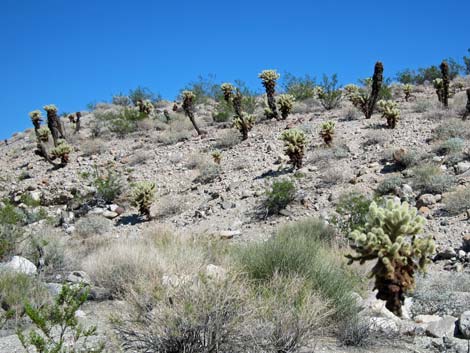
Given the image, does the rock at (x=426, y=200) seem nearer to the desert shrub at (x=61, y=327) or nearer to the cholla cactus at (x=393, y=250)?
the cholla cactus at (x=393, y=250)

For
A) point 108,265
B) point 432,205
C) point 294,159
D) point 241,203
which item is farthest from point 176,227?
point 432,205

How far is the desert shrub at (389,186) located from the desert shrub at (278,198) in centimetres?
200

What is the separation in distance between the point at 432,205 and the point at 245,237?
399cm

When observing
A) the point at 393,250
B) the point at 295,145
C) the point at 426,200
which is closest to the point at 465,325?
the point at 393,250

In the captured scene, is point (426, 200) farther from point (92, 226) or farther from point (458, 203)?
point (92, 226)

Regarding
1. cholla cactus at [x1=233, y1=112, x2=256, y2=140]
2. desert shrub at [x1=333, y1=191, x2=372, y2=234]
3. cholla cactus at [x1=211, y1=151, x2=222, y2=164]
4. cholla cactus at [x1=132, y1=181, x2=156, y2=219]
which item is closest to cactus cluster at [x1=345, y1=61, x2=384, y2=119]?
cholla cactus at [x1=233, y1=112, x2=256, y2=140]

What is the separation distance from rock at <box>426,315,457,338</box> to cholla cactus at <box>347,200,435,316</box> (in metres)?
0.34

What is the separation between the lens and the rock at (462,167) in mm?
11086

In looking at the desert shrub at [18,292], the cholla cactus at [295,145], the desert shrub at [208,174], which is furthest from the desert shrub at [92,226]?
the desert shrub at [18,292]

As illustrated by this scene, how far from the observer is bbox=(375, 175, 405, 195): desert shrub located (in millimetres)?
10969

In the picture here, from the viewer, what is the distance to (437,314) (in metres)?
5.75

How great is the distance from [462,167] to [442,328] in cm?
713

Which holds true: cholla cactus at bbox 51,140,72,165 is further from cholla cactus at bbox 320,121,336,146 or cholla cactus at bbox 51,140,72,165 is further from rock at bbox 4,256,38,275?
rock at bbox 4,256,38,275

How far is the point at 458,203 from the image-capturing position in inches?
374
